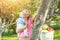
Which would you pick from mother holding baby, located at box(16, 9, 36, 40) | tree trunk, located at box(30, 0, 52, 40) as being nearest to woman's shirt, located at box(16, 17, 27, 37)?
mother holding baby, located at box(16, 9, 36, 40)

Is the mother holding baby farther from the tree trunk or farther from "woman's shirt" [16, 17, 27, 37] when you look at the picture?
the tree trunk

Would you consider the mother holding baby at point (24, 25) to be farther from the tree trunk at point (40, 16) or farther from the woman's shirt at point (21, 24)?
the tree trunk at point (40, 16)

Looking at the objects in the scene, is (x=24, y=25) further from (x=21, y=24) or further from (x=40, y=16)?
(x=40, y=16)

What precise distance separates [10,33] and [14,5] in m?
0.77

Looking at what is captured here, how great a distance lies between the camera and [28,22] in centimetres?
161

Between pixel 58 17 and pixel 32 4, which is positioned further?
pixel 58 17

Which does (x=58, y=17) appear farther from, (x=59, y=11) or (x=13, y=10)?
(x=13, y=10)

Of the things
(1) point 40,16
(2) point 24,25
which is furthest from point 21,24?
(1) point 40,16

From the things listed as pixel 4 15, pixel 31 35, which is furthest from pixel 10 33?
pixel 31 35

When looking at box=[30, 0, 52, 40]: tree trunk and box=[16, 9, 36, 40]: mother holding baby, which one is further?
box=[30, 0, 52, 40]: tree trunk

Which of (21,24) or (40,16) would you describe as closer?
(21,24)

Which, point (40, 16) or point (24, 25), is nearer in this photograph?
point (24, 25)

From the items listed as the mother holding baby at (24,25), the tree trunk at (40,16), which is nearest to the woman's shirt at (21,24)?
the mother holding baby at (24,25)

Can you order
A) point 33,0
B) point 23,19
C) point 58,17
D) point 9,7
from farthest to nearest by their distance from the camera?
point 58,17
point 9,7
point 33,0
point 23,19
